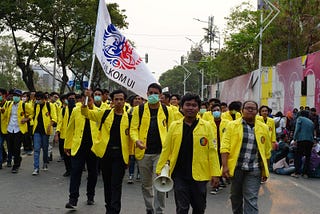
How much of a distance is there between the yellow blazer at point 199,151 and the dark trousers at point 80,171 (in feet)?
6.78

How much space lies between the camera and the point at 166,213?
679cm

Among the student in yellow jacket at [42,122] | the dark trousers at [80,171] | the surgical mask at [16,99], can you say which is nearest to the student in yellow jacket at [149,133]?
the dark trousers at [80,171]

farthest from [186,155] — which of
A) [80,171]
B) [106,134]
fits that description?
[80,171]

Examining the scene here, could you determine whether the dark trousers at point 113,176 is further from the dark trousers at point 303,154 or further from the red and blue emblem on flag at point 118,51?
the dark trousers at point 303,154

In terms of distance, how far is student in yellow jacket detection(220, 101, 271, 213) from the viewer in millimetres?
5523

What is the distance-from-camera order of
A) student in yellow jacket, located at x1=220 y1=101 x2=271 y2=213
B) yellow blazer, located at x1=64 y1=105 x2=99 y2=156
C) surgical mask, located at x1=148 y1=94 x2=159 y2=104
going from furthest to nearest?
yellow blazer, located at x1=64 y1=105 x2=99 y2=156
surgical mask, located at x1=148 y1=94 x2=159 y2=104
student in yellow jacket, located at x1=220 y1=101 x2=271 y2=213

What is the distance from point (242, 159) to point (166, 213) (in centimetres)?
178

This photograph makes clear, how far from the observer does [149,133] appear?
609cm

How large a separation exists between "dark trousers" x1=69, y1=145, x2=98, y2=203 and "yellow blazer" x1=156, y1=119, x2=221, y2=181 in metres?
2.07

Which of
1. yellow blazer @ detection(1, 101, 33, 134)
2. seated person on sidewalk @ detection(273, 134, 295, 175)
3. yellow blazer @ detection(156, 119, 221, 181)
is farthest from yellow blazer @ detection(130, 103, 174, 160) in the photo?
seated person on sidewalk @ detection(273, 134, 295, 175)

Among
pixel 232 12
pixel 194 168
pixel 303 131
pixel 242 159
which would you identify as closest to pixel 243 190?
pixel 242 159

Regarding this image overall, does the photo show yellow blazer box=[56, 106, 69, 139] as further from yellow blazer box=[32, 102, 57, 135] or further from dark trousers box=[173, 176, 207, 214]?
dark trousers box=[173, 176, 207, 214]

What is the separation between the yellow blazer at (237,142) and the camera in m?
5.55

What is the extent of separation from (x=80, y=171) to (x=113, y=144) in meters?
1.06
